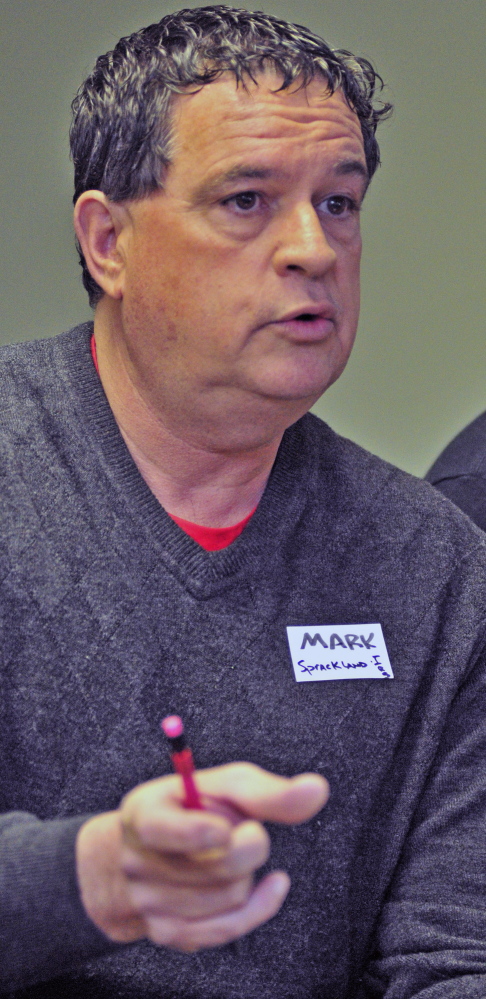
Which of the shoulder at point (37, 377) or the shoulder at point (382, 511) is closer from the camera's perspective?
the shoulder at point (37, 377)

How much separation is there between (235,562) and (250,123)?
20.3 inches

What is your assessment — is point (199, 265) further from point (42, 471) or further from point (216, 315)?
point (42, 471)

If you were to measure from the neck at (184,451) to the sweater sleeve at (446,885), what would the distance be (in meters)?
0.41

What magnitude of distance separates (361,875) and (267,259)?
0.75 meters

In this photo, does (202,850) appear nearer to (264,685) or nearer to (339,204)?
(264,685)

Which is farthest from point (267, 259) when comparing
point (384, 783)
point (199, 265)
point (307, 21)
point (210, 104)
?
point (307, 21)

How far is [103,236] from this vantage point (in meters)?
1.40

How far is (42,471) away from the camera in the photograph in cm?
131

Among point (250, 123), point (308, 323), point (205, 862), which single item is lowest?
point (205, 862)

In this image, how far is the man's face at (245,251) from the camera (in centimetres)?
124

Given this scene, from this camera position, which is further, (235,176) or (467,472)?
(467,472)

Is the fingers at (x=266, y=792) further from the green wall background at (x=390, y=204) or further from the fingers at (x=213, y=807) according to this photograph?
the green wall background at (x=390, y=204)

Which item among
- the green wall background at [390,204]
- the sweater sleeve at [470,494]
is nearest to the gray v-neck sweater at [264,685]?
the sweater sleeve at [470,494]

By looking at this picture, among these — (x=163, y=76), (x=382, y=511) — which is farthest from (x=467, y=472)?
(x=163, y=76)
